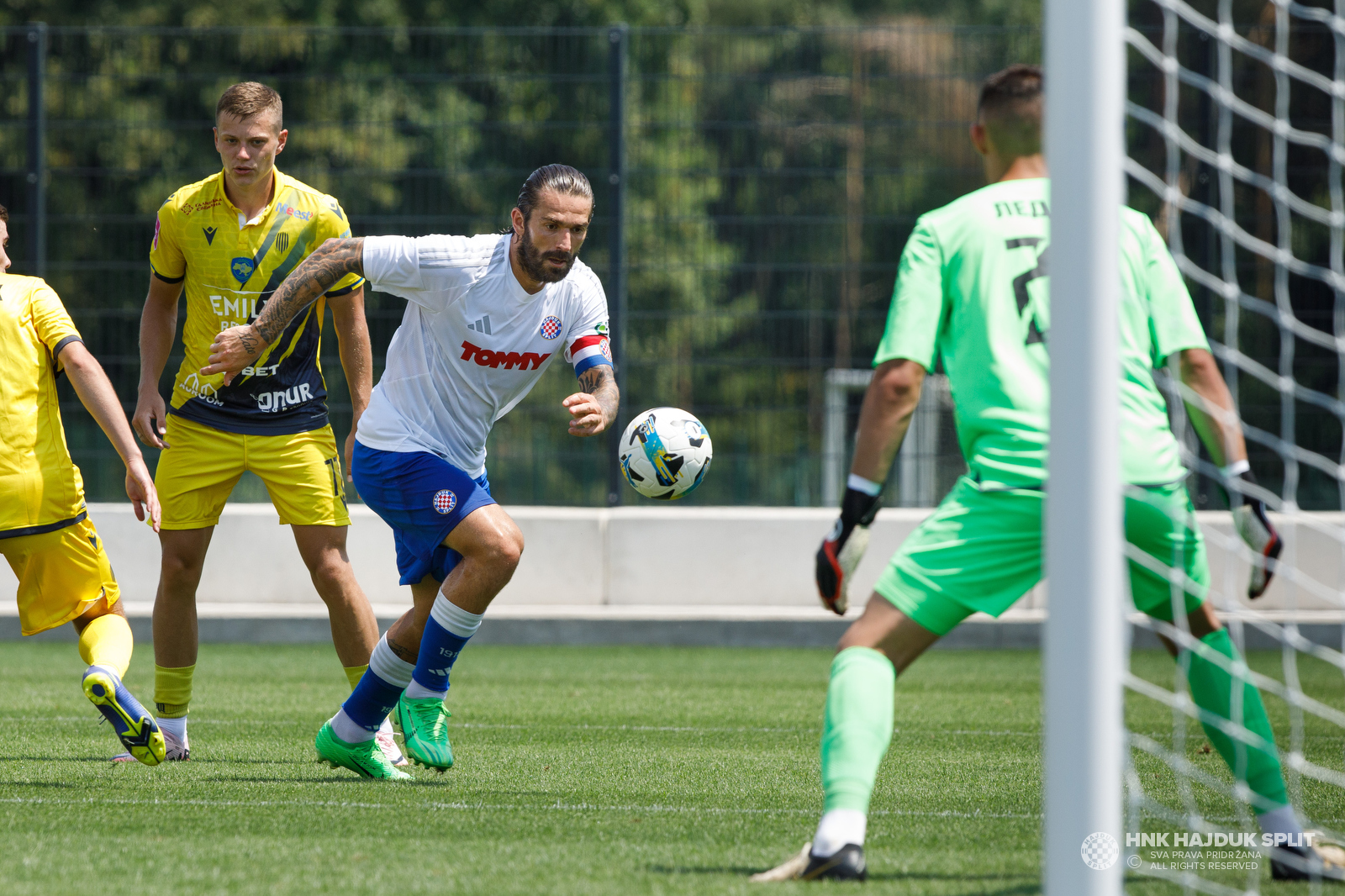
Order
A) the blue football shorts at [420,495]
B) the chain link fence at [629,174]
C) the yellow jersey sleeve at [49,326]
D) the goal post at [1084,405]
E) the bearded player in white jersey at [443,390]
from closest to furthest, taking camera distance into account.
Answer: the goal post at [1084,405]
the bearded player in white jersey at [443,390]
the blue football shorts at [420,495]
the yellow jersey sleeve at [49,326]
the chain link fence at [629,174]

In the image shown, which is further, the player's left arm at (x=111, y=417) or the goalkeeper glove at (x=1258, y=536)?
the player's left arm at (x=111, y=417)

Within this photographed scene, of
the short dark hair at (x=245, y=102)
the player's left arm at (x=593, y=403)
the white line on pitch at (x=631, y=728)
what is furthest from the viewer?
the white line on pitch at (x=631, y=728)

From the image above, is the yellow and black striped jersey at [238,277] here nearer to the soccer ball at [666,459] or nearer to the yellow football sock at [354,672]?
the yellow football sock at [354,672]

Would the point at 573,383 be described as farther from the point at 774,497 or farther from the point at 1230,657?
the point at 1230,657

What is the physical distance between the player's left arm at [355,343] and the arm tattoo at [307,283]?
34.8 inches

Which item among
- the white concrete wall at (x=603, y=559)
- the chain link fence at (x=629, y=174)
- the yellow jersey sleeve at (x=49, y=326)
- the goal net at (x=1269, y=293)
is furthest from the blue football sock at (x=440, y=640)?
the chain link fence at (x=629, y=174)

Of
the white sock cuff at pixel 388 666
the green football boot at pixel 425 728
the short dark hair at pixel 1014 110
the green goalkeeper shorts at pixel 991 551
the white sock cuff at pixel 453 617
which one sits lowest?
the green football boot at pixel 425 728

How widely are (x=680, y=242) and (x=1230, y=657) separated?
303 inches

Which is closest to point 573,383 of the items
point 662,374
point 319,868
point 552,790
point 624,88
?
point 662,374

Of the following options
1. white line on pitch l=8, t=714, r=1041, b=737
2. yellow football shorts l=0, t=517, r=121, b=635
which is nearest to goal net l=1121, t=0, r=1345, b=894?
white line on pitch l=8, t=714, r=1041, b=737

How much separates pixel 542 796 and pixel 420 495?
110 centimetres

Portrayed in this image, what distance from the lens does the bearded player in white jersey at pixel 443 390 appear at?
4.82m

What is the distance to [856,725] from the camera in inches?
137

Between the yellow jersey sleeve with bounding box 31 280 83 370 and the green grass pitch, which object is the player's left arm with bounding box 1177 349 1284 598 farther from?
the yellow jersey sleeve with bounding box 31 280 83 370
